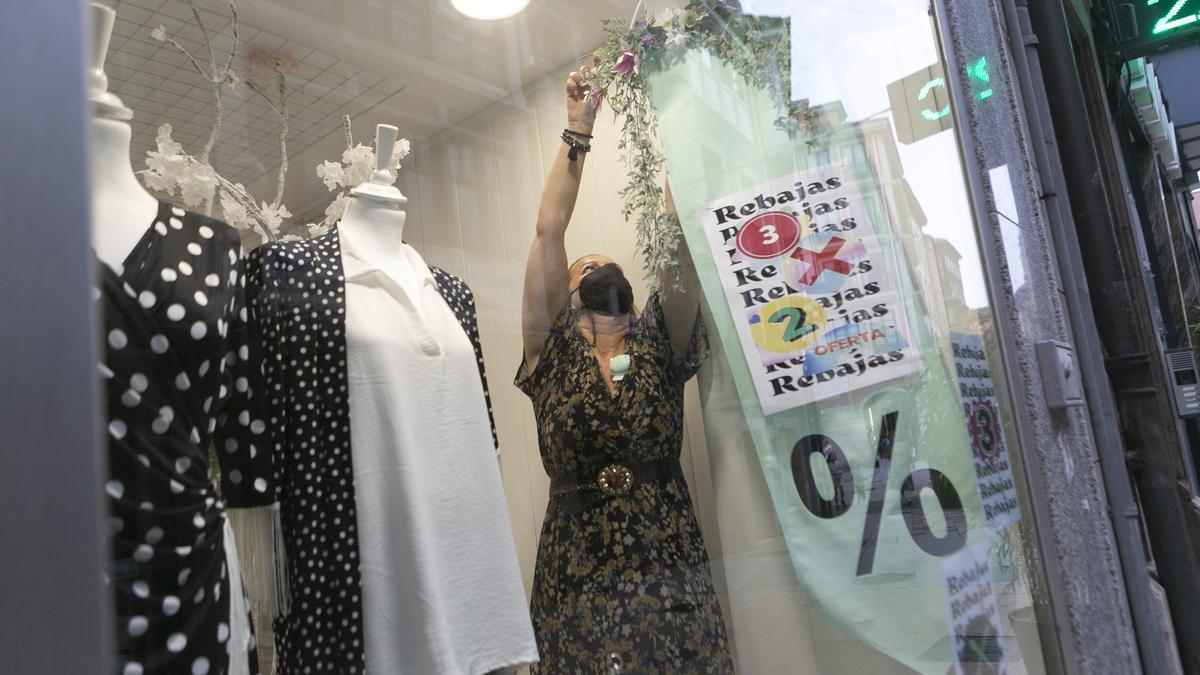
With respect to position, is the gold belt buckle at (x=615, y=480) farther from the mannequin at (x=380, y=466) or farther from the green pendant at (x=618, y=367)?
the mannequin at (x=380, y=466)

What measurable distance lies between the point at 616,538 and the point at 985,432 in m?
0.99

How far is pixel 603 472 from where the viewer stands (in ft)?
5.39

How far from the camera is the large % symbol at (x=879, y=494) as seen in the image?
6.51ft

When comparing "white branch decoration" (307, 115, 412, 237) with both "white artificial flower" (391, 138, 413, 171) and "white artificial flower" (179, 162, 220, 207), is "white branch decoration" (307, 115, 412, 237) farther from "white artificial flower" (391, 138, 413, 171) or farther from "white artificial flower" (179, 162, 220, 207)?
"white artificial flower" (179, 162, 220, 207)

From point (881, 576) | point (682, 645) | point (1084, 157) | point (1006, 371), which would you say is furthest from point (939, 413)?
point (1084, 157)

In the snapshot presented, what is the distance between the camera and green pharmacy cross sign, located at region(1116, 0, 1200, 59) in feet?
12.6

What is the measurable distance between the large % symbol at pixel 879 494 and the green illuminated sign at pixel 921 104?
28.2 inches

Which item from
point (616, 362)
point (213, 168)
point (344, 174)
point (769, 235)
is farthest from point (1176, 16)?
point (213, 168)

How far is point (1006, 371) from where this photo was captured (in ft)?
7.06

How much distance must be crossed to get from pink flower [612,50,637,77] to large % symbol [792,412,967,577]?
90 cm

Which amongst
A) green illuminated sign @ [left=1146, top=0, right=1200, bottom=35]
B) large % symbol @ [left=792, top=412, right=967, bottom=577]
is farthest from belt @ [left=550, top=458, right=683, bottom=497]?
green illuminated sign @ [left=1146, top=0, right=1200, bottom=35]

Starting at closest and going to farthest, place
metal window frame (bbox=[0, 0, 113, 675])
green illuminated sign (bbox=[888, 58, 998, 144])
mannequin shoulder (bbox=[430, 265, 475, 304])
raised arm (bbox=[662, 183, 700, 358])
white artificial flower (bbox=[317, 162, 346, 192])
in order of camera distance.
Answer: metal window frame (bbox=[0, 0, 113, 675]) → white artificial flower (bbox=[317, 162, 346, 192]) → mannequin shoulder (bbox=[430, 265, 475, 304]) → raised arm (bbox=[662, 183, 700, 358]) → green illuminated sign (bbox=[888, 58, 998, 144])

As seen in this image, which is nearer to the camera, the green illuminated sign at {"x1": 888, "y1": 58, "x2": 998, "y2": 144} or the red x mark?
the red x mark

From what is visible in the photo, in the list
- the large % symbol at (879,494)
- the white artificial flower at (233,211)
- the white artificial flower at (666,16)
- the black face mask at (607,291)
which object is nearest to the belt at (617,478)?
the black face mask at (607,291)
